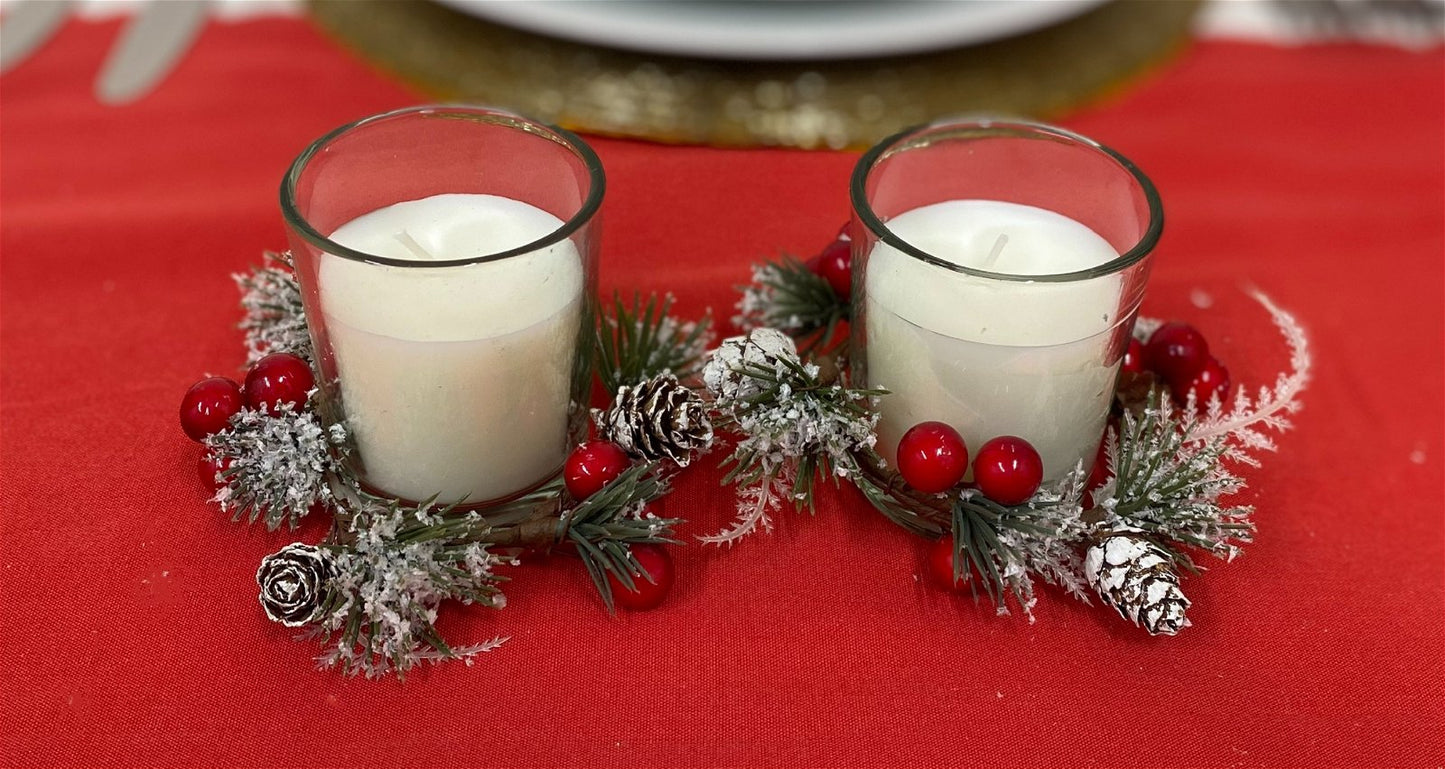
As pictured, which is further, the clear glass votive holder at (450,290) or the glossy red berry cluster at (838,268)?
the glossy red berry cluster at (838,268)

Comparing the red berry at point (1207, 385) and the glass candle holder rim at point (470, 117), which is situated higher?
the glass candle holder rim at point (470, 117)

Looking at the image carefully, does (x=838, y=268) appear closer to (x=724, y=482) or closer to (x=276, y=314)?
(x=724, y=482)

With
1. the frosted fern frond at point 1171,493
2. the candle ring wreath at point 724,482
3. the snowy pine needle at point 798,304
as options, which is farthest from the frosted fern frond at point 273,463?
the frosted fern frond at point 1171,493

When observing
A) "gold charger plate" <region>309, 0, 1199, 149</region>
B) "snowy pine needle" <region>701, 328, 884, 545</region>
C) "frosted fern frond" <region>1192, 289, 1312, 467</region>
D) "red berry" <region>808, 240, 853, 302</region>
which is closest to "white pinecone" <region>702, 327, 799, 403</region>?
"snowy pine needle" <region>701, 328, 884, 545</region>

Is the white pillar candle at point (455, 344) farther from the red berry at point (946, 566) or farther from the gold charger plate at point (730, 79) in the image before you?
the gold charger plate at point (730, 79)

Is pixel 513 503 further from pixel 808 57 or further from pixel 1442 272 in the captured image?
pixel 1442 272
